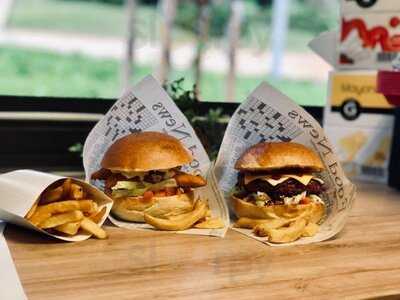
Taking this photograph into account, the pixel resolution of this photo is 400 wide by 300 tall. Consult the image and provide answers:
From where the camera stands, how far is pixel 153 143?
4.22ft

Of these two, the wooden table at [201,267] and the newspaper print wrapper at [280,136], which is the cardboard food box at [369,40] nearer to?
the newspaper print wrapper at [280,136]

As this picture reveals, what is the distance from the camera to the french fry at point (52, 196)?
3.82 ft

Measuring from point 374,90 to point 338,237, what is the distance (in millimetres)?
788

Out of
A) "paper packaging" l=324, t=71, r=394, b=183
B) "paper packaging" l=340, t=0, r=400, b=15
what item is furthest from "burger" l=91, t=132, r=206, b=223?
"paper packaging" l=340, t=0, r=400, b=15

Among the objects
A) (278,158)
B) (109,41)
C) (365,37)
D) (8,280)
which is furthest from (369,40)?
(8,280)

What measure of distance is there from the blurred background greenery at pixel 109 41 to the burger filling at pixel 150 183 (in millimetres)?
510

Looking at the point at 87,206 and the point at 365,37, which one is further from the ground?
the point at 365,37

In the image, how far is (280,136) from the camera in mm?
1403

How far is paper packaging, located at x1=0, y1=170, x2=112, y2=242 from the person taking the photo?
1126mm

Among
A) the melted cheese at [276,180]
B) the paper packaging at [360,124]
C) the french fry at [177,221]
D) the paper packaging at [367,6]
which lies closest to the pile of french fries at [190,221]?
the french fry at [177,221]

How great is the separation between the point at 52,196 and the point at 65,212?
0.05 m

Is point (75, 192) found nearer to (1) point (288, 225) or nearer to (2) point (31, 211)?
(2) point (31, 211)

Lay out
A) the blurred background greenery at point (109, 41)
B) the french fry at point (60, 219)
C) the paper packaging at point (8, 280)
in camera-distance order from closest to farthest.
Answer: the paper packaging at point (8, 280) → the french fry at point (60, 219) → the blurred background greenery at point (109, 41)

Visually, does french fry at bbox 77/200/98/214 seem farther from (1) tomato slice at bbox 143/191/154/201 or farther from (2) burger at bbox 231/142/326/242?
(2) burger at bbox 231/142/326/242
